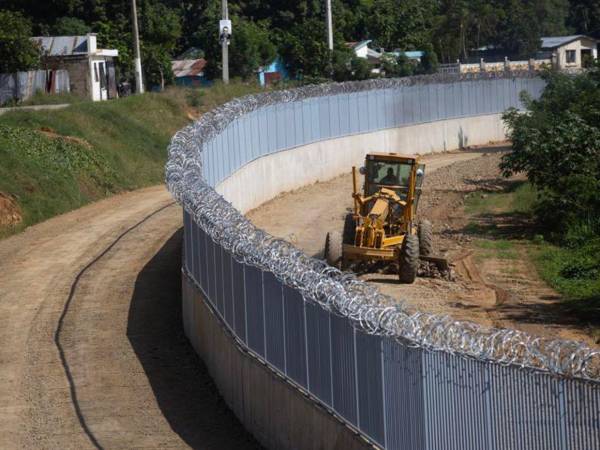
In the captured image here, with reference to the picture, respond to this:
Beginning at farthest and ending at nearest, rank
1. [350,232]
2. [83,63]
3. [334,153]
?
[83,63] → [334,153] → [350,232]

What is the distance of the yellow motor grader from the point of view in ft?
72.3

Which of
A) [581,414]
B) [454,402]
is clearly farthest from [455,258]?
[581,414]

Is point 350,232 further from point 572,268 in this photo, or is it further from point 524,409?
point 524,409

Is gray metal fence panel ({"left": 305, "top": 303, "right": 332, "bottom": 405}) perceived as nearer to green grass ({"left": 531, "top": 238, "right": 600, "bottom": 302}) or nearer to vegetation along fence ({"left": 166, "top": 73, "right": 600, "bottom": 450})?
vegetation along fence ({"left": 166, "top": 73, "right": 600, "bottom": 450})

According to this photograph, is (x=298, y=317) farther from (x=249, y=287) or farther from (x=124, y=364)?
(x=124, y=364)

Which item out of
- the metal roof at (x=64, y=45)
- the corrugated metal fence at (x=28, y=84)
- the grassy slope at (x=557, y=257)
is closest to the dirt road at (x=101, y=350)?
the grassy slope at (x=557, y=257)

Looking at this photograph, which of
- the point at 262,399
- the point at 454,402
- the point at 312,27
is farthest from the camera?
the point at 312,27

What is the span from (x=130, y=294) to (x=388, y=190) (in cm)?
545

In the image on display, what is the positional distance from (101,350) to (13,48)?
125ft

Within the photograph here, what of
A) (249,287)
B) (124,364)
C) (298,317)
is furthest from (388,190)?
(298,317)

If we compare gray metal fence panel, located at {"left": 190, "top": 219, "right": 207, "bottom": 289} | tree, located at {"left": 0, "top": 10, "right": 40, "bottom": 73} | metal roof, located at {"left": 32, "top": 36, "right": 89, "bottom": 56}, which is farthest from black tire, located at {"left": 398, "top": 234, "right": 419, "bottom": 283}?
metal roof, located at {"left": 32, "top": 36, "right": 89, "bottom": 56}

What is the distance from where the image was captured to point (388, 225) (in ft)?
74.6

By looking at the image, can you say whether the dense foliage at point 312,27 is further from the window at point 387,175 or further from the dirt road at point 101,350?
the window at point 387,175

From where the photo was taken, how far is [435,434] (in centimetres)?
883
